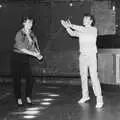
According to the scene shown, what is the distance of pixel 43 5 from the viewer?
768cm

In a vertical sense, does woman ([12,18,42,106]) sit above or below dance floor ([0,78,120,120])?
above

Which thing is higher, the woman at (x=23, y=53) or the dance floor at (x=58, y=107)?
the woman at (x=23, y=53)

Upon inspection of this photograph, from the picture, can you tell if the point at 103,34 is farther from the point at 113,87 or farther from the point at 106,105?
the point at 106,105

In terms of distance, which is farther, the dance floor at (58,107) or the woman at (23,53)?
the woman at (23,53)

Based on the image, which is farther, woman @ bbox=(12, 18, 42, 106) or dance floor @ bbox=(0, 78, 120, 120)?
woman @ bbox=(12, 18, 42, 106)

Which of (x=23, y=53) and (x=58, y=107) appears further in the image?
(x=58, y=107)

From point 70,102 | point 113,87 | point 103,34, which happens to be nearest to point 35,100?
point 70,102

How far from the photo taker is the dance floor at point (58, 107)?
4621 millimetres

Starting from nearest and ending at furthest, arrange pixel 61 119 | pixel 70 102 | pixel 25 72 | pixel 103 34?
pixel 61 119, pixel 25 72, pixel 70 102, pixel 103 34

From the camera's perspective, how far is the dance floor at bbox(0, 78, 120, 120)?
4.62 m

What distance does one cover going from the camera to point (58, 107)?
5254 millimetres

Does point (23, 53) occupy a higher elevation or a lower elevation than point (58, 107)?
higher

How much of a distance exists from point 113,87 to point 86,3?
189cm

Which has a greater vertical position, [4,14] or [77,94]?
[4,14]
